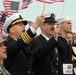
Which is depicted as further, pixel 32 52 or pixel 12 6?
pixel 12 6

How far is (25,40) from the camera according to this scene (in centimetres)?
583

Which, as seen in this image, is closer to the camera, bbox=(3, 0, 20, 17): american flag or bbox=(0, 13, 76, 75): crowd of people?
bbox=(0, 13, 76, 75): crowd of people

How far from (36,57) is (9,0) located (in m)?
4.55

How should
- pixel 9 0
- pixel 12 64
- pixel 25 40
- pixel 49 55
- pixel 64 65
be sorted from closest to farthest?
pixel 25 40 → pixel 12 64 → pixel 49 55 → pixel 64 65 → pixel 9 0

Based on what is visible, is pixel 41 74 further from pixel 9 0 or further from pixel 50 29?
pixel 9 0

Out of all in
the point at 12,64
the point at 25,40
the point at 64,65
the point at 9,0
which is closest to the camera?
the point at 25,40

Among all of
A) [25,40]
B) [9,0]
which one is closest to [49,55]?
[25,40]

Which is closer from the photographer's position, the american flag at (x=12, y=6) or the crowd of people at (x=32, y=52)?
the crowd of people at (x=32, y=52)

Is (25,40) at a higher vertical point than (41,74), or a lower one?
higher

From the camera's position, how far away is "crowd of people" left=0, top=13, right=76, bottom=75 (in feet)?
19.8

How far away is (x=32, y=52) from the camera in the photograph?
6590mm

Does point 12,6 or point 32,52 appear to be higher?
point 32,52

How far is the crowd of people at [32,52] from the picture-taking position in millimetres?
6031

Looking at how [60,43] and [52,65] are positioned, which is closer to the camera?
[52,65]
